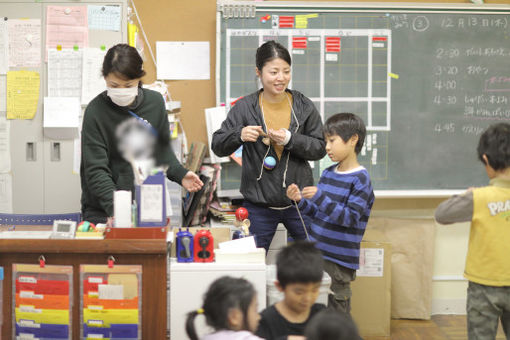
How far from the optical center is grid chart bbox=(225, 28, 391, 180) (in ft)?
11.9

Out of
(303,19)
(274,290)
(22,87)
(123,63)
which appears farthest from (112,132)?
→ (303,19)

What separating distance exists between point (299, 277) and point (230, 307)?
29cm

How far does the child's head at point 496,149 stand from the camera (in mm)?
2104

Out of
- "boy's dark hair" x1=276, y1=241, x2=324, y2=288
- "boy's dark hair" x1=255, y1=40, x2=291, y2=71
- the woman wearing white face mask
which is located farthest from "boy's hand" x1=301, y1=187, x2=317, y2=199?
"boy's dark hair" x1=255, y1=40, x2=291, y2=71

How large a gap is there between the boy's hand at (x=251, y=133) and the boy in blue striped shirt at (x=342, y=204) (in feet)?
1.01

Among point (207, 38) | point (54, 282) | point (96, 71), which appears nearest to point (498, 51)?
point (207, 38)

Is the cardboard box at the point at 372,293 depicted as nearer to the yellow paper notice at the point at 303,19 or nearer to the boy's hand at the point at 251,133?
the boy's hand at the point at 251,133

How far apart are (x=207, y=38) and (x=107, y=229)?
1.98m

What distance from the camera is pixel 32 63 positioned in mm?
3389

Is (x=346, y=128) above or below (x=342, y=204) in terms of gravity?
above

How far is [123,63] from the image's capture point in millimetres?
2252

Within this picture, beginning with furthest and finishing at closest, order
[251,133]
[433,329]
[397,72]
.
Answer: [397,72], [433,329], [251,133]

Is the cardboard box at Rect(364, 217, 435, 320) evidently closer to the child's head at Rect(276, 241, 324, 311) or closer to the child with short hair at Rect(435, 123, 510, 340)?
the child with short hair at Rect(435, 123, 510, 340)

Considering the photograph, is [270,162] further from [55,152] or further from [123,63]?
[55,152]
